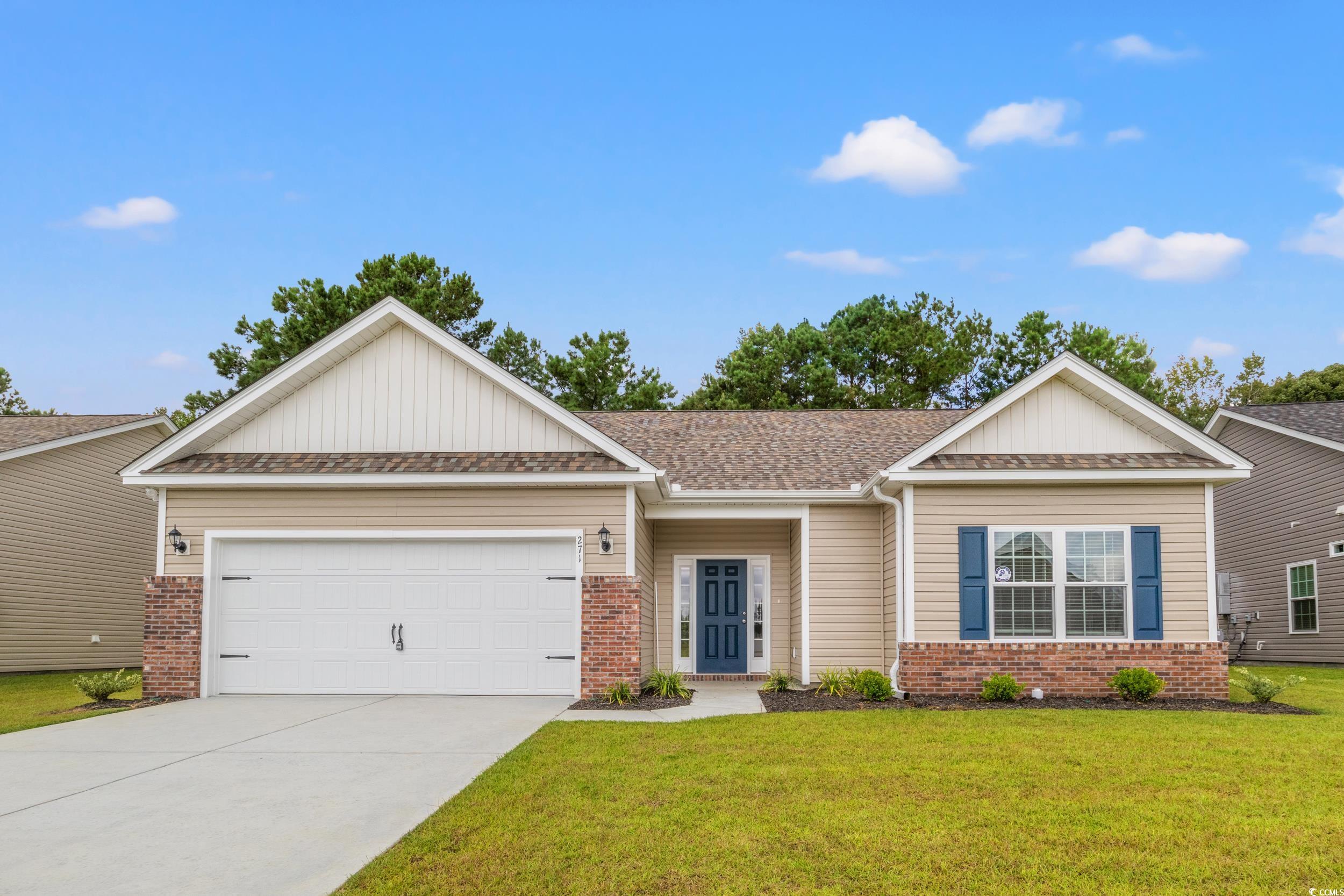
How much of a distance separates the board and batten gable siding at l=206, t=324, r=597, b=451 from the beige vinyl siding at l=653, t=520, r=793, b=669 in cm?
389

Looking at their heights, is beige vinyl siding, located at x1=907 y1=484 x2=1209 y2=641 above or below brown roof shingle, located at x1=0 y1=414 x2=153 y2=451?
below

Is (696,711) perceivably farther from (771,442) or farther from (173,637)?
(771,442)

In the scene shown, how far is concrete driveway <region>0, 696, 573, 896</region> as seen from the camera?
5.79m

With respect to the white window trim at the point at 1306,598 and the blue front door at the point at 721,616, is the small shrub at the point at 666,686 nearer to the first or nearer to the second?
the blue front door at the point at 721,616

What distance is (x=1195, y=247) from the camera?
4375 centimetres

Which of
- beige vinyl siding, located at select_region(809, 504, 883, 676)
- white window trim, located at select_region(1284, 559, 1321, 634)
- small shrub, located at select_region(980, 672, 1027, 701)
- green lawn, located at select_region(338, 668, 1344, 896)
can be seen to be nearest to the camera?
green lawn, located at select_region(338, 668, 1344, 896)

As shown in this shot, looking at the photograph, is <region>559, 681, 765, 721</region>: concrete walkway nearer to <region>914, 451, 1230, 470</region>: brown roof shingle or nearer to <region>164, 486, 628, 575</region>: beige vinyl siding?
<region>164, 486, 628, 575</region>: beige vinyl siding

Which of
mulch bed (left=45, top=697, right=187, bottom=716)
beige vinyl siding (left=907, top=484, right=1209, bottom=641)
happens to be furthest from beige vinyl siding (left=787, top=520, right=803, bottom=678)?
mulch bed (left=45, top=697, right=187, bottom=716)

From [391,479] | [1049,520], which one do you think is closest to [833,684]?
[1049,520]

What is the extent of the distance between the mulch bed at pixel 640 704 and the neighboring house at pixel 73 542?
Answer: 40.2ft

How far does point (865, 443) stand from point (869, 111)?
10538mm

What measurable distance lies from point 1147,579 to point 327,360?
37.3 ft

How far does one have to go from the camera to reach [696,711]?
12.6 meters

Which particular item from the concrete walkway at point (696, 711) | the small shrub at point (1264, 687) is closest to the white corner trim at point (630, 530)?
the concrete walkway at point (696, 711)
